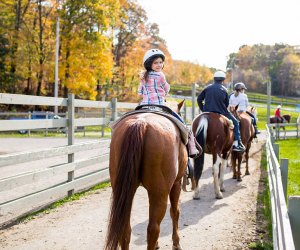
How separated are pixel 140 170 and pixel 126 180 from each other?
0.20 metres

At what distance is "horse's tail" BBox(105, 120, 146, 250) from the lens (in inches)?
140

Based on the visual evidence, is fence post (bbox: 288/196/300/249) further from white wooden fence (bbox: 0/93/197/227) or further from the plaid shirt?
white wooden fence (bbox: 0/93/197/227)

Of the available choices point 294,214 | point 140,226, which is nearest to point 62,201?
point 140,226

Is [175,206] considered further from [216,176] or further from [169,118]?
[216,176]

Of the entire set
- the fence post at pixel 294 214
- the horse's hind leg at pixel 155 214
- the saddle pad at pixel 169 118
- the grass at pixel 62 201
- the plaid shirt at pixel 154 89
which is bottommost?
the grass at pixel 62 201

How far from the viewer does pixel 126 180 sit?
143 inches

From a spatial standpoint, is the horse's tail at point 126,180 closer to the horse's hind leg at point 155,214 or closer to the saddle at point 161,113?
the horse's hind leg at point 155,214

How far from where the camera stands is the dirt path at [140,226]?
5.14 m

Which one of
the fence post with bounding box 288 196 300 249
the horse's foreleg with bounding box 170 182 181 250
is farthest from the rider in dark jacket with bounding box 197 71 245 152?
the fence post with bounding box 288 196 300 249

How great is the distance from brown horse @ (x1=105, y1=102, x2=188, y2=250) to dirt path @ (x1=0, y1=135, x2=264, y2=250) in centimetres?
144

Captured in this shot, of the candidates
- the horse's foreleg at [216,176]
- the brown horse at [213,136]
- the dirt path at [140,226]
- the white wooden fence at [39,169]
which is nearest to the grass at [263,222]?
the dirt path at [140,226]

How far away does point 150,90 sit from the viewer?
15.7ft

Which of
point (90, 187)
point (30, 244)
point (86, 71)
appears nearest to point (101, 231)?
point (30, 244)

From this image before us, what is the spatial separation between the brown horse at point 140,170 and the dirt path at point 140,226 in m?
1.44
